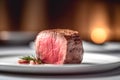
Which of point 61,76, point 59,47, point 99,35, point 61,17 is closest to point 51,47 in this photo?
point 59,47

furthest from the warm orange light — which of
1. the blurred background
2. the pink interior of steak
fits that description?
the pink interior of steak

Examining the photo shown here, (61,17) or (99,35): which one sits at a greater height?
(61,17)

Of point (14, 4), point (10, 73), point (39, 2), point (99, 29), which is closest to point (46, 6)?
point (39, 2)

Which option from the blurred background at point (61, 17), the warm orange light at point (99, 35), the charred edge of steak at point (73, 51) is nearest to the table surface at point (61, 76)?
the charred edge of steak at point (73, 51)

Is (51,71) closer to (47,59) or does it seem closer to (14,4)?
(47,59)

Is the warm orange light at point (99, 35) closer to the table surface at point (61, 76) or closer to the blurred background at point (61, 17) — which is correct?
the blurred background at point (61, 17)

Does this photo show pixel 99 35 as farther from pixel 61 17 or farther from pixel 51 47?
pixel 51 47
